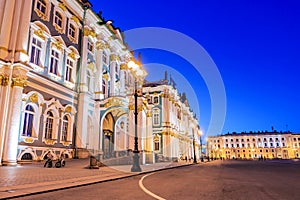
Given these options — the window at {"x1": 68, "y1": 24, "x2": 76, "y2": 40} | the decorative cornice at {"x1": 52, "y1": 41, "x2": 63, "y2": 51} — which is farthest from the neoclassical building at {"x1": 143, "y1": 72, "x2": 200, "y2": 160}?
the decorative cornice at {"x1": 52, "y1": 41, "x2": 63, "y2": 51}

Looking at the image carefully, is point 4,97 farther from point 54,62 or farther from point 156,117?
point 156,117

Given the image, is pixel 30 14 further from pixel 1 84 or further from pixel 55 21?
pixel 1 84

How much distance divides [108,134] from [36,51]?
1246 centimetres

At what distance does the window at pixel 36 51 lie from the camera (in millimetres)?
20856

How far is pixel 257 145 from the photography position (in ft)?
418

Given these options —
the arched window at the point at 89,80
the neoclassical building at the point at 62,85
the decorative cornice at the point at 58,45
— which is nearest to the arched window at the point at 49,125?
the neoclassical building at the point at 62,85

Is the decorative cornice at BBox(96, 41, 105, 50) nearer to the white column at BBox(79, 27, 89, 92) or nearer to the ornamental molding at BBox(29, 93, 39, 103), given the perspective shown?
the white column at BBox(79, 27, 89, 92)

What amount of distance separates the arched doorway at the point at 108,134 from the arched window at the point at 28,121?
383 inches

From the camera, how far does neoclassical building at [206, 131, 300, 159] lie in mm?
122438

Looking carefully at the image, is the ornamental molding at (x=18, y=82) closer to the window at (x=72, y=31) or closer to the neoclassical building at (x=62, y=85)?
the neoclassical building at (x=62, y=85)

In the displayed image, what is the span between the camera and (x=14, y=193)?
6.61 meters

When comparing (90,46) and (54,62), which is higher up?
(90,46)

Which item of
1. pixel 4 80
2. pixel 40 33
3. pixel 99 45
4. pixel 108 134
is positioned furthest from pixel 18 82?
pixel 99 45

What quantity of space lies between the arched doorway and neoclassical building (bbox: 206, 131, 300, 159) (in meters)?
98.0
